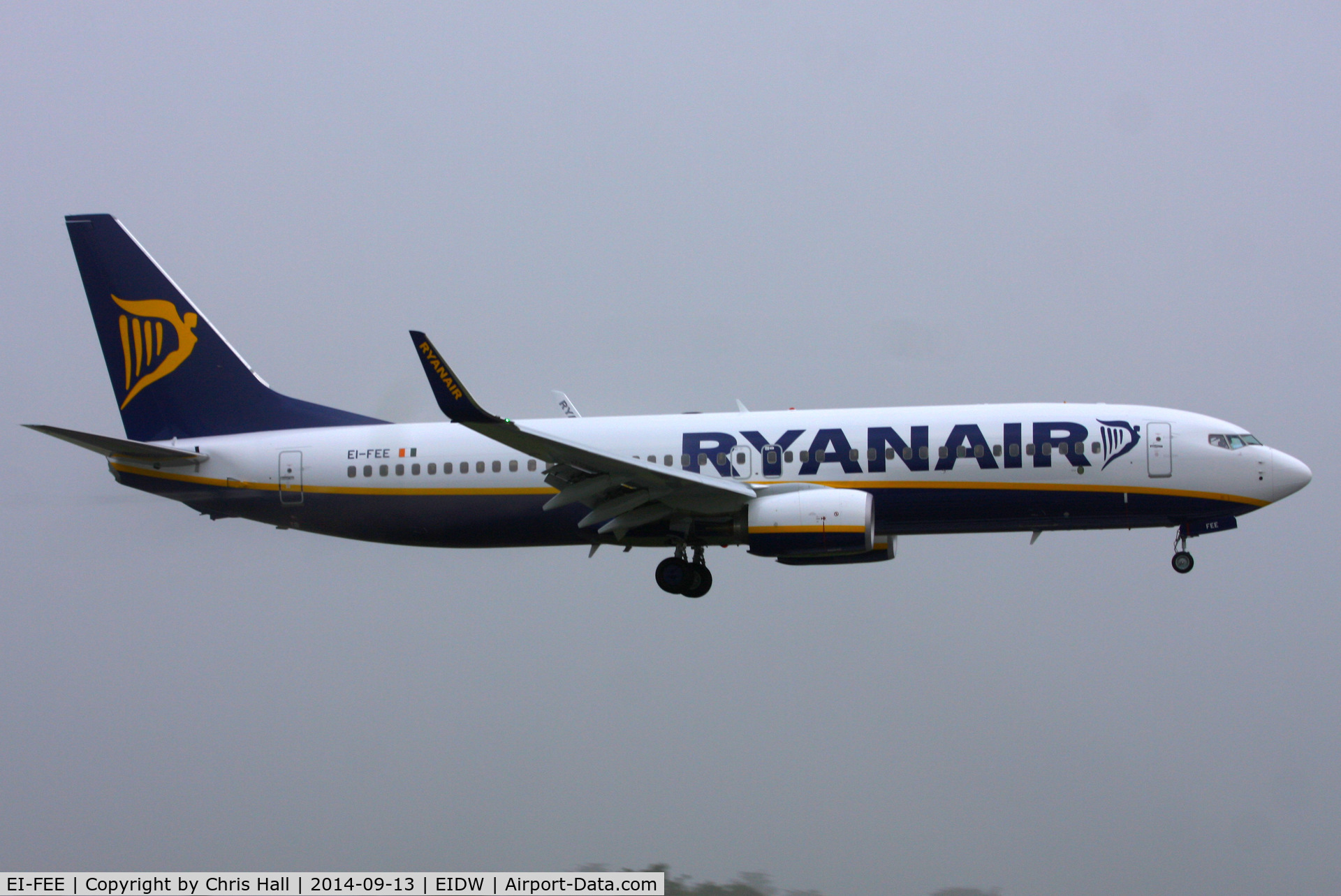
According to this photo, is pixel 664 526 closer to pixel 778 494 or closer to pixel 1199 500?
pixel 778 494

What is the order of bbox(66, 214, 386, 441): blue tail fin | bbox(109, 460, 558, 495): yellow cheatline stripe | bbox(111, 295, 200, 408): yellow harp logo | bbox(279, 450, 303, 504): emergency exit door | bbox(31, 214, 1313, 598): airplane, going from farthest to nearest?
1. bbox(111, 295, 200, 408): yellow harp logo
2. bbox(66, 214, 386, 441): blue tail fin
3. bbox(279, 450, 303, 504): emergency exit door
4. bbox(109, 460, 558, 495): yellow cheatline stripe
5. bbox(31, 214, 1313, 598): airplane

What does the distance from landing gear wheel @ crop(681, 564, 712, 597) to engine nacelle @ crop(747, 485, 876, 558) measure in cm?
237

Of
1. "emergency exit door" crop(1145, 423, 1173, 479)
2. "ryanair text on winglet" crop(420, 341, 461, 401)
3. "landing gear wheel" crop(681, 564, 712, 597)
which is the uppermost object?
"ryanair text on winglet" crop(420, 341, 461, 401)

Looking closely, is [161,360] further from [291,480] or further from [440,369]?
[440,369]

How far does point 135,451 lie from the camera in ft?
89.4

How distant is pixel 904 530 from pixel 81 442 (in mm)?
17376

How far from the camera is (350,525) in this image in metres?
27.6

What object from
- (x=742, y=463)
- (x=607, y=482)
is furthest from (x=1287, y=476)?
(x=607, y=482)

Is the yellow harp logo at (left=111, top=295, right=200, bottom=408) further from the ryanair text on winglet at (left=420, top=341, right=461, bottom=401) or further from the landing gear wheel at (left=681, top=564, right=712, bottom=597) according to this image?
the landing gear wheel at (left=681, top=564, right=712, bottom=597)

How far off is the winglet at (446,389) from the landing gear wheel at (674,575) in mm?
6762

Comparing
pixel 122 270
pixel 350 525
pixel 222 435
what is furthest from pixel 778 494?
pixel 122 270

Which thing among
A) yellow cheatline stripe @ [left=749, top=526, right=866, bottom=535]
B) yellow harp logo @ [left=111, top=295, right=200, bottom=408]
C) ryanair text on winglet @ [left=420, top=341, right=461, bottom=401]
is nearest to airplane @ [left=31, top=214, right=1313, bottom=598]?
yellow cheatline stripe @ [left=749, top=526, right=866, bottom=535]

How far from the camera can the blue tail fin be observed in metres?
29.1

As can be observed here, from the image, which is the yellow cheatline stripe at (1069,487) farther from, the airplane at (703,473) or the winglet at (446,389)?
the winglet at (446,389)
